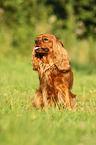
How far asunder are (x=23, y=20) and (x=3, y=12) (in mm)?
2104

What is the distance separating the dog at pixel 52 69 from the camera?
3.43m

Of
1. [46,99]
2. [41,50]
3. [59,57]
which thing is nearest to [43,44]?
[41,50]

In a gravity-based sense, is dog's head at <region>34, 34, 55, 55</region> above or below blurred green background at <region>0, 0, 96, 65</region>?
below

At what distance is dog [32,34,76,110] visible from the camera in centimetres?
343

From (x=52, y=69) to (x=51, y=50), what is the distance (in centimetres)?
29

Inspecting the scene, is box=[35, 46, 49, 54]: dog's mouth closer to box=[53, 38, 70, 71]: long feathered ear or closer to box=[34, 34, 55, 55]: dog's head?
box=[34, 34, 55, 55]: dog's head

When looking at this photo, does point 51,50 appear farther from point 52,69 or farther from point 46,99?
point 46,99

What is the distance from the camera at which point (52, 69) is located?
351 cm

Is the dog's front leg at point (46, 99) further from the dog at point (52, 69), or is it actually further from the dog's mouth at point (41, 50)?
the dog's mouth at point (41, 50)

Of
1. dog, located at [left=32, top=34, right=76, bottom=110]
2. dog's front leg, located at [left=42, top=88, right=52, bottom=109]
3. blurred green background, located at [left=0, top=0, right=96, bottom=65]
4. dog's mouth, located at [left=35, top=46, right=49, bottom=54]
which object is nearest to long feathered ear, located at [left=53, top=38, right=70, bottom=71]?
dog, located at [left=32, top=34, right=76, bottom=110]

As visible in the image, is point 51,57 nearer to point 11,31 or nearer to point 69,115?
point 69,115

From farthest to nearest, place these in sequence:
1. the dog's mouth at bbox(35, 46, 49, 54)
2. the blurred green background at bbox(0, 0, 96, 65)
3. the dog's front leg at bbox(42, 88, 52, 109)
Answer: the blurred green background at bbox(0, 0, 96, 65) → the dog's front leg at bbox(42, 88, 52, 109) → the dog's mouth at bbox(35, 46, 49, 54)

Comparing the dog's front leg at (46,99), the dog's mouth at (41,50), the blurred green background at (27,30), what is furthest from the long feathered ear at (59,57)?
the blurred green background at (27,30)

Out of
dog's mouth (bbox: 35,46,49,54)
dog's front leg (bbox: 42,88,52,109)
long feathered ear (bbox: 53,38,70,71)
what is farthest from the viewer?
dog's front leg (bbox: 42,88,52,109)
